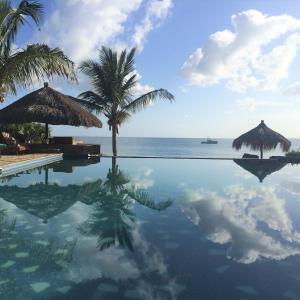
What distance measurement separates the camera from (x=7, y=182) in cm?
880

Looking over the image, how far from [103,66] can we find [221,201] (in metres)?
11.5

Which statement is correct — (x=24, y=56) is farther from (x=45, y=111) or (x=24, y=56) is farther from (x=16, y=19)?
(x=45, y=111)

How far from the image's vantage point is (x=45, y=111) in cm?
1441

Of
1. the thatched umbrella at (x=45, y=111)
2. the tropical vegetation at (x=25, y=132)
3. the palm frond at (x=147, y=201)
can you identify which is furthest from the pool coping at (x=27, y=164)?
the tropical vegetation at (x=25, y=132)

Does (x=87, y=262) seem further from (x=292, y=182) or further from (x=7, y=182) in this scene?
(x=292, y=182)

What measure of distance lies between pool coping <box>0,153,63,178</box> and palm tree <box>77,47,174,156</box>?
3711mm

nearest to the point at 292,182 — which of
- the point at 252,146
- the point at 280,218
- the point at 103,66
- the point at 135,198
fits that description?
the point at 280,218

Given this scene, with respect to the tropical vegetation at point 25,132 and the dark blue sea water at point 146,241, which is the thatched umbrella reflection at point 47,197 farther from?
the tropical vegetation at point 25,132

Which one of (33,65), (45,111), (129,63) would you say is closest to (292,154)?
(129,63)

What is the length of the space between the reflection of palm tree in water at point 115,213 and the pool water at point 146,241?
2cm

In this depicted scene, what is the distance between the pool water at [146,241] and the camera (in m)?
3.32

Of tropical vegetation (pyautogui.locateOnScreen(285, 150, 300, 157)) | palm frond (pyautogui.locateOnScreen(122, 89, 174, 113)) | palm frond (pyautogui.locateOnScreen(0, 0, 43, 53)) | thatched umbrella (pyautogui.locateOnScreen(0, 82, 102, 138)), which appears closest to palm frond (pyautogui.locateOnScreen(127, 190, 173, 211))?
palm frond (pyautogui.locateOnScreen(0, 0, 43, 53))

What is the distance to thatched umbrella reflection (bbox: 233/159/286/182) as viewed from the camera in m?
12.7

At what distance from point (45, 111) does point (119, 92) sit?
3.95m
